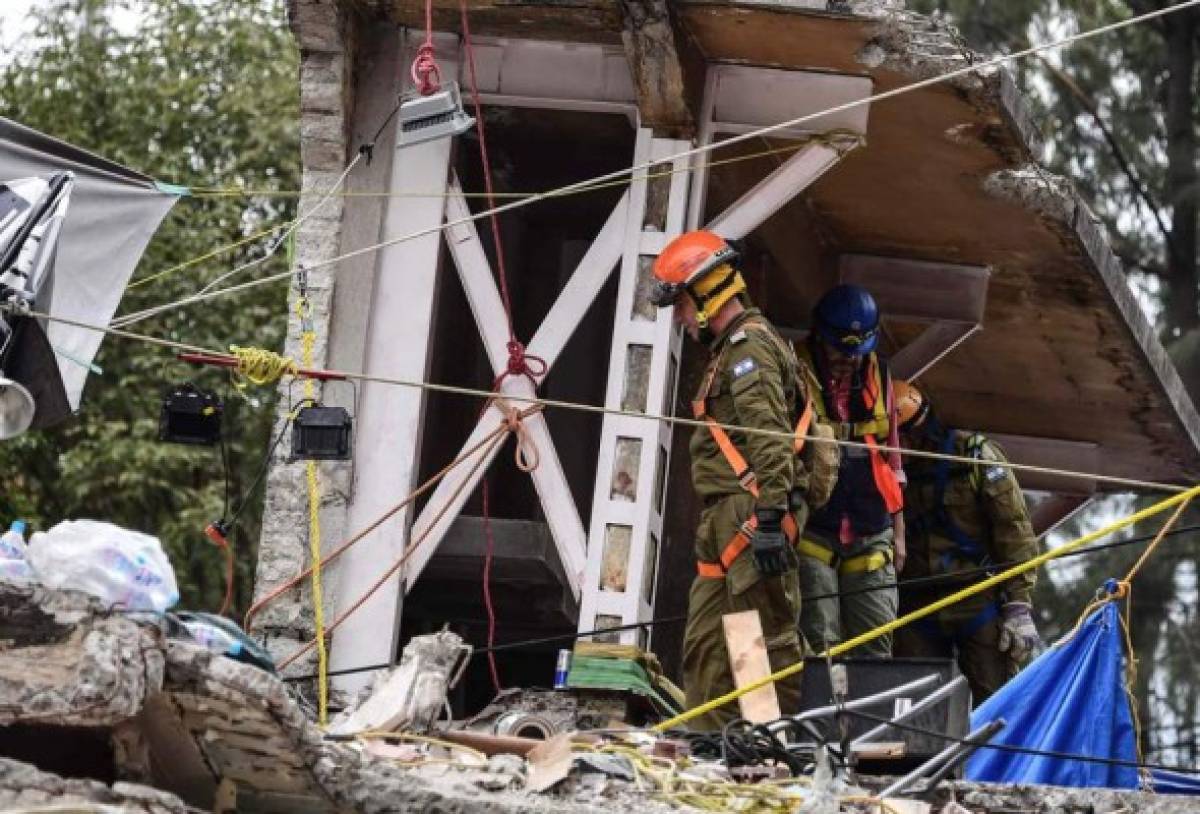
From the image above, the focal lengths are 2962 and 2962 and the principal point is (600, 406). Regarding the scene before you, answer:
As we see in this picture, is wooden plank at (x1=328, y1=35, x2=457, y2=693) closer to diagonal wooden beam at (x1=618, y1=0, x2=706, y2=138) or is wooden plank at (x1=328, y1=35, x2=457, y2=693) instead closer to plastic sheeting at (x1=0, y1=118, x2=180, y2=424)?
diagonal wooden beam at (x1=618, y1=0, x2=706, y2=138)

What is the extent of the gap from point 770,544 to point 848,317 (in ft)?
5.01

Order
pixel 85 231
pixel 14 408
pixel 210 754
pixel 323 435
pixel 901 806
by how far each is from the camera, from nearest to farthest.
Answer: pixel 210 754 < pixel 901 806 < pixel 14 408 < pixel 85 231 < pixel 323 435

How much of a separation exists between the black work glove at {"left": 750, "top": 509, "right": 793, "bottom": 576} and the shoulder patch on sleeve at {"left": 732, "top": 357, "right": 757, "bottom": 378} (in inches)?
21.1

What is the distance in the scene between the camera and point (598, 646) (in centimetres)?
1149

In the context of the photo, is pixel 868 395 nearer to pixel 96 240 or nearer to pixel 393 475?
pixel 393 475

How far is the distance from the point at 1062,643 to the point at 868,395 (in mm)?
1350

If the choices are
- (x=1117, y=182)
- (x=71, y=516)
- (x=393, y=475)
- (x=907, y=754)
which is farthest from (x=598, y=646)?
(x=1117, y=182)

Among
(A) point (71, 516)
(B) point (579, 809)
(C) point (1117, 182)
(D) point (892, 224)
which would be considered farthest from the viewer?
(C) point (1117, 182)

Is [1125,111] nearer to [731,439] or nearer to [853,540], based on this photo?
[853,540]

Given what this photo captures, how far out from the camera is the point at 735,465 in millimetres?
10953

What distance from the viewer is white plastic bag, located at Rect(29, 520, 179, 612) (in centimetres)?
780

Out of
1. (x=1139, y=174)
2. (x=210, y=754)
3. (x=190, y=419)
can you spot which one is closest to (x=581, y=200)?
(x=190, y=419)

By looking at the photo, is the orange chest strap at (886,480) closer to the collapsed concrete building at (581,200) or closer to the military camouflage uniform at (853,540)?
the military camouflage uniform at (853,540)

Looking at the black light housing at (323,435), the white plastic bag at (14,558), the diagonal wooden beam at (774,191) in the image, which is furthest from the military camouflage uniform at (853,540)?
the white plastic bag at (14,558)
